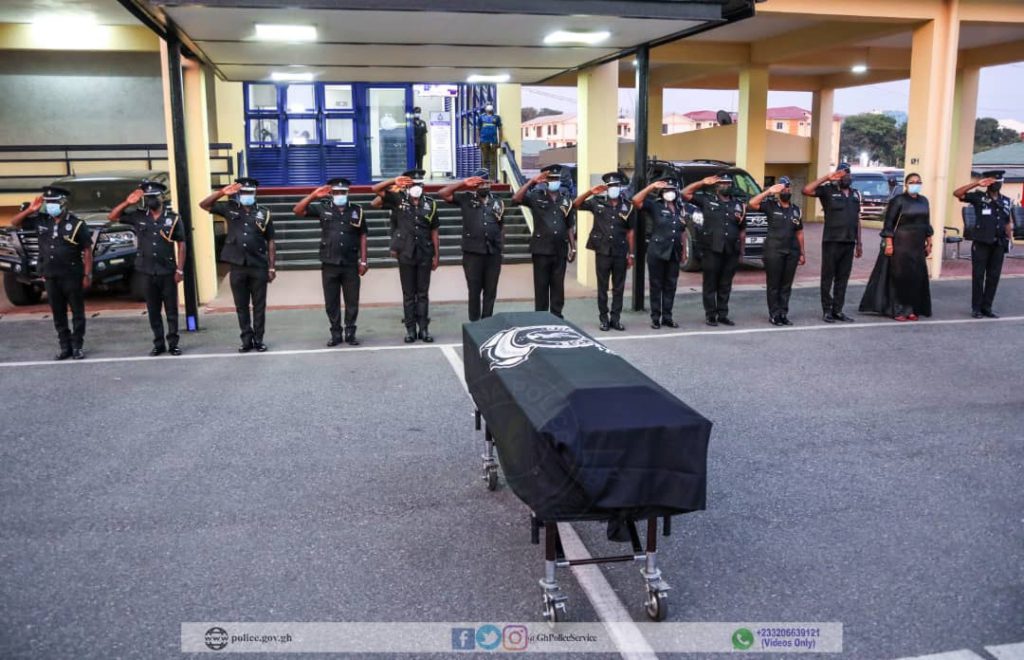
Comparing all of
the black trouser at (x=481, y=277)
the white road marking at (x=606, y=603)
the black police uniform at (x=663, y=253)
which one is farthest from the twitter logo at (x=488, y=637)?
the black police uniform at (x=663, y=253)

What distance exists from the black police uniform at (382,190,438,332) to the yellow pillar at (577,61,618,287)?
422 cm

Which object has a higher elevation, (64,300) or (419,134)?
(419,134)

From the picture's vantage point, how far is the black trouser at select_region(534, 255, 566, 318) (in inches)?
438

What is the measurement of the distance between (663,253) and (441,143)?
1221 cm

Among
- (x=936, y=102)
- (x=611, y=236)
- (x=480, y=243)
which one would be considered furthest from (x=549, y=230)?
(x=936, y=102)

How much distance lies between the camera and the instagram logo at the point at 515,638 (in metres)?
3.89

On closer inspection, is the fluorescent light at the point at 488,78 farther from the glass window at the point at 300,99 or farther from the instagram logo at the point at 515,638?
the instagram logo at the point at 515,638

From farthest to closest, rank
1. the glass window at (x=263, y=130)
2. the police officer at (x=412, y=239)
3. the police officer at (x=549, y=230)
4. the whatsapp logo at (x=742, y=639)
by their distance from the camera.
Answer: the glass window at (x=263, y=130) → the police officer at (x=549, y=230) → the police officer at (x=412, y=239) → the whatsapp logo at (x=742, y=639)

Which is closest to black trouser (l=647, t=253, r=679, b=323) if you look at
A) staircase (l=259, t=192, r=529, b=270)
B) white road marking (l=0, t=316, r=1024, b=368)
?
white road marking (l=0, t=316, r=1024, b=368)

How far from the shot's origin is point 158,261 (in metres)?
9.74

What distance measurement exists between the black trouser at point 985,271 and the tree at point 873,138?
2794 inches

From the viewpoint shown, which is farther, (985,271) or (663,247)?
(985,271)

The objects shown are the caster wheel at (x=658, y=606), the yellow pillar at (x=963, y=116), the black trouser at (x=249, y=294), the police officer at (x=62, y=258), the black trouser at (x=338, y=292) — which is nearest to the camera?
the caster wheel at (x=658, y=606)

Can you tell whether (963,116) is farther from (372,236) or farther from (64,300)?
(64,300)
